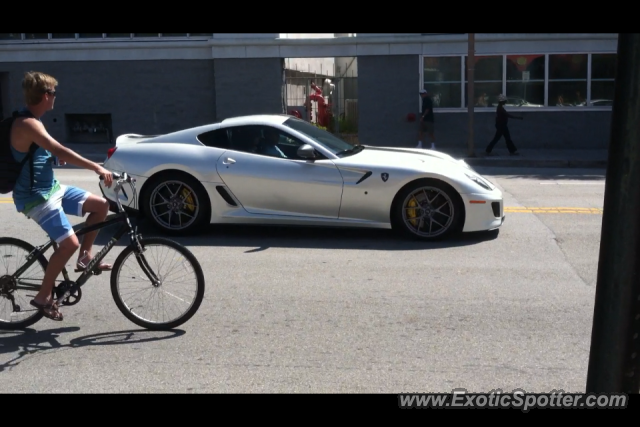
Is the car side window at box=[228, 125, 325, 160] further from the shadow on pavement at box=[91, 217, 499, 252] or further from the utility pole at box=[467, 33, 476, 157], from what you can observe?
the utility pole at box=[467, 33, 476, 157]

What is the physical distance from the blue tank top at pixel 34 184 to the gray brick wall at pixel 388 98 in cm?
1719

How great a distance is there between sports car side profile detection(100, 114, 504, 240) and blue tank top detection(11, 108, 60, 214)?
11.4 ft

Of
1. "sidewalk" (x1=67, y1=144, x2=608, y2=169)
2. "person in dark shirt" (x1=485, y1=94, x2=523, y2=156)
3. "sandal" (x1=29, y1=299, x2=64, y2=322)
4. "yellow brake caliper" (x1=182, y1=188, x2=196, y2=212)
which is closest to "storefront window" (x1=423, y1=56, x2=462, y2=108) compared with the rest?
"sidewalk" (x1=67, y1=144, x2=608, y2=169)

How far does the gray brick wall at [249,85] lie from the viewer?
2209 cm

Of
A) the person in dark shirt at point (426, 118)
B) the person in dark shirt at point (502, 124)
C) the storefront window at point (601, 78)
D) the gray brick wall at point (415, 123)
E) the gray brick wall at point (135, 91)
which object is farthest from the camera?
the gray brick wall at point (135, 91)

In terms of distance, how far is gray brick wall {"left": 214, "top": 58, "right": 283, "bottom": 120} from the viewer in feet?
72.5

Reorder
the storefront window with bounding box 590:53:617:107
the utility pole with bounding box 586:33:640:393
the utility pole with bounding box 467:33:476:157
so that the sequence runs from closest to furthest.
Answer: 1. the utility pole with bounding box 586:33:640:393
2. the utility pole with bounding box 467:33:476:157
3. the storefront window with bounding box 590:53:617:107

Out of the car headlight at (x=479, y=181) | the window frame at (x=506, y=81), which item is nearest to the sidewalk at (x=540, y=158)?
the window frame at (x=506, y=81)

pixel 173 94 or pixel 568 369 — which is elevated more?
pixel 173 94

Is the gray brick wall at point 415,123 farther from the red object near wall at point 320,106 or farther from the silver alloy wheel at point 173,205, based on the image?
the silver alloy wheel at point 173,205
